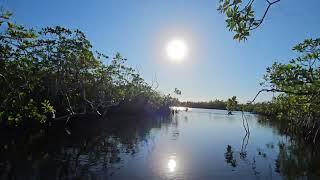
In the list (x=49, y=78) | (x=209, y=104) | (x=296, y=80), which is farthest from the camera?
(x=209, y=104)

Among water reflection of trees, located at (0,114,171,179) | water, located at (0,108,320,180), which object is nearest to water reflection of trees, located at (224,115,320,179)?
water, located at (0,108,320,180)

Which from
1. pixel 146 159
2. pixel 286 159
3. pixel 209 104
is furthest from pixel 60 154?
pixel 209 104

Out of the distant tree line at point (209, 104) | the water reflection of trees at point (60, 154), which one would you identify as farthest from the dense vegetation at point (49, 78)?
the distant tree line at point (209, 104)

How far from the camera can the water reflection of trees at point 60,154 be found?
53.3 feet

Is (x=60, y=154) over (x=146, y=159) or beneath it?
over

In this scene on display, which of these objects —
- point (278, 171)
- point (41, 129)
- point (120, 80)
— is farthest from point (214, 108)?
point (278, 171)

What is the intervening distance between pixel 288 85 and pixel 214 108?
122 m

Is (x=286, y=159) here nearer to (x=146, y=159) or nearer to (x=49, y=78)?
(x=146, y=159)

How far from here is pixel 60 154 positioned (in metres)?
21.3

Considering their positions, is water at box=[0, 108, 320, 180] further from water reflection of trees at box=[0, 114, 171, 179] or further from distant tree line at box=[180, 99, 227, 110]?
distant tree line at box=[180, 99, 227, 110]

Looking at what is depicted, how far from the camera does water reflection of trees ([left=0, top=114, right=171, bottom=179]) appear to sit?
53.3ft

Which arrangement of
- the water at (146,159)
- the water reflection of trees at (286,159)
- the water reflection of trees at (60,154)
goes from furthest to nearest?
the water reflection of trees at (286,159), the water at (146,159), the water reflection of trees at (60,154)

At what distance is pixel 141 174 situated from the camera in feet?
54.1

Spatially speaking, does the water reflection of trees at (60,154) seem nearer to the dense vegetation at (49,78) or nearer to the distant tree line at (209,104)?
the dense vegetation at (49,78)
